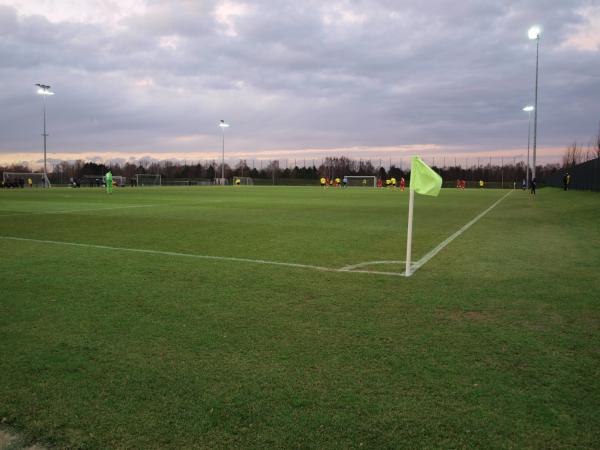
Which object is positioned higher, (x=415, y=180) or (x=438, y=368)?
(x=415, y=180)

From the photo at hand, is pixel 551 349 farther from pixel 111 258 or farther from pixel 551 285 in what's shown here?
pixel 111 258

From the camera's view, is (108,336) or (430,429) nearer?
(430,429)

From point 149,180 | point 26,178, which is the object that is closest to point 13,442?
point 26,178

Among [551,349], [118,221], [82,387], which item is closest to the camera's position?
[82,387]

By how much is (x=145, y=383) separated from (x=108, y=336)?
48.1 inches

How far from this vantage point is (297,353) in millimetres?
4223

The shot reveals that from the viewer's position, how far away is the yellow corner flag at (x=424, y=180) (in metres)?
7.34

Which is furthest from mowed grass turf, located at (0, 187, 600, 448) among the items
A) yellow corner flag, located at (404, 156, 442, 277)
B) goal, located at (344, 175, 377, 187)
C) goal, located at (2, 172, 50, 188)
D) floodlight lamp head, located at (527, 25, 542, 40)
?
goal, located at (344, 175, 377, 187)

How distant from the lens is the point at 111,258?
8.84 m

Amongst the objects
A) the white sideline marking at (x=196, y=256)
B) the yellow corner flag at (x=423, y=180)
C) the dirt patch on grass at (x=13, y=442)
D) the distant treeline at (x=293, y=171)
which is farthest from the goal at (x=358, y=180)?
the dirt patch on grass at (x=13, y=442)

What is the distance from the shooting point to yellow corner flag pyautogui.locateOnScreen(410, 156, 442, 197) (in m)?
7.34

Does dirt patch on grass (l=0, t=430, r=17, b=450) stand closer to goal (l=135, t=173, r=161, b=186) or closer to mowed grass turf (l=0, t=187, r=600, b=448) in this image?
mowed grass turf (l=0, t=187, r=600, b=448)

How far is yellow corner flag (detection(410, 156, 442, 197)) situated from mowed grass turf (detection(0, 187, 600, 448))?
1311mm

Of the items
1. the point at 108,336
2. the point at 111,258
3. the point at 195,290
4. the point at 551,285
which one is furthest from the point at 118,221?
the point at 551,285
